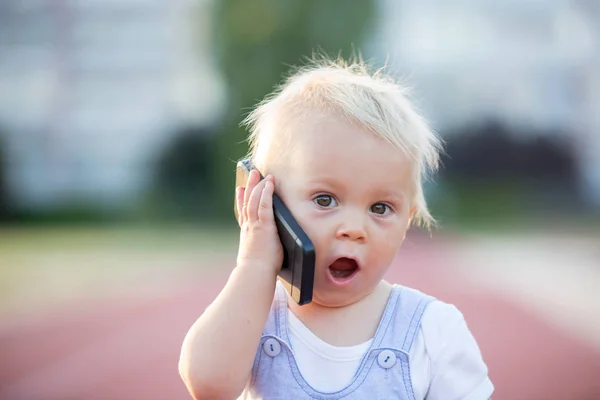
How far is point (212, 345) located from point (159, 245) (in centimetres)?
1559

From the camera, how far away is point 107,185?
925 inches

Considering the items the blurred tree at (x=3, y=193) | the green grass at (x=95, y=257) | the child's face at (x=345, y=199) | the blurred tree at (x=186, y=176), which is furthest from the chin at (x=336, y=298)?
the blurred tree at (x=3, y=193)

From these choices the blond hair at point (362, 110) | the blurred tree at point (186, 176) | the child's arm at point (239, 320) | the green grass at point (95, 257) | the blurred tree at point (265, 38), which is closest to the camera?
the child's arm at point (239, 320)

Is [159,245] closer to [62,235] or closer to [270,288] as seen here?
[62,235]

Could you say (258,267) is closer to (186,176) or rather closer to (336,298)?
(336,298)

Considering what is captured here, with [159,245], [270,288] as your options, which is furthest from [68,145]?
[270,288]

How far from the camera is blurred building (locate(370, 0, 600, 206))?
2381 cm

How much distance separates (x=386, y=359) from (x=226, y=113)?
2004cm

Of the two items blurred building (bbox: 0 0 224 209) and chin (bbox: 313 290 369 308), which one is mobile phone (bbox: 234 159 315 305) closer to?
chin (bbox: 313 290 369 308)

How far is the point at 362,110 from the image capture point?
1501 mm

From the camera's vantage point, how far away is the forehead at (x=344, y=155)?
4.79 feet

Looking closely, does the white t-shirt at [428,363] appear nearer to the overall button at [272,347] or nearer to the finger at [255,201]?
the overall button at [272,347]

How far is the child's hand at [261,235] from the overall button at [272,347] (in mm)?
152

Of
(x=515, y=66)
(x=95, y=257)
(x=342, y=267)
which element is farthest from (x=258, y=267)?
(x=515, y=66)
